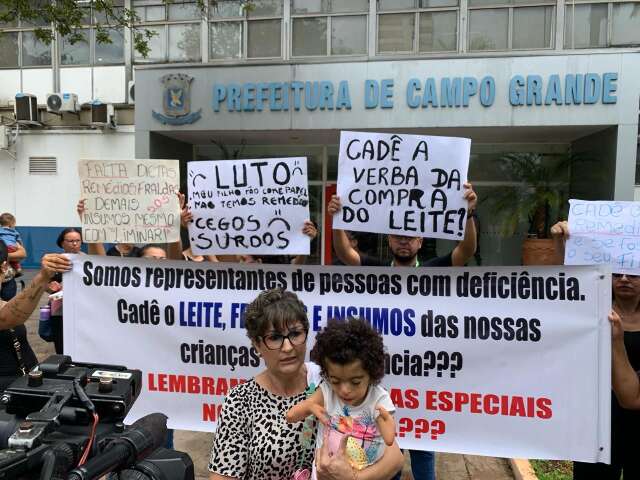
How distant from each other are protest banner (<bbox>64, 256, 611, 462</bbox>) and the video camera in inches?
61.5

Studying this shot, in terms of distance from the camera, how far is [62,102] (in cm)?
1265

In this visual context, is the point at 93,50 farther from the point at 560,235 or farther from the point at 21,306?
the point at 560,235

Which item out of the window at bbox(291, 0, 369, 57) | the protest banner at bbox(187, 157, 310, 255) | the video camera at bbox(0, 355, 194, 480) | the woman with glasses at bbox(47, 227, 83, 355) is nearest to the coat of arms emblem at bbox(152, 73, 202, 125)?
the window at bbox(291, 0, 369, 57)

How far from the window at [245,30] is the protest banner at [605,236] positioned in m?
9.29

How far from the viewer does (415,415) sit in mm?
2717

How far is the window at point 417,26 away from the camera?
998cm

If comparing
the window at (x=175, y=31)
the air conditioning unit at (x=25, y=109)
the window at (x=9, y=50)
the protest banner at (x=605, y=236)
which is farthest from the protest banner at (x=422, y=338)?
the window at (x=9, y=50)

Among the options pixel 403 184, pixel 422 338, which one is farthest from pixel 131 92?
pixel 422 338

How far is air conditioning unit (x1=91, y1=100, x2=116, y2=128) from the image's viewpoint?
12492 mm

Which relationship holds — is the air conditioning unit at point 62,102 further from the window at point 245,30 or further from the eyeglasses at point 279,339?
the eyeglasses at point 279,339

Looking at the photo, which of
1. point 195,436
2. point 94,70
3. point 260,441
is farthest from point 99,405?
point 94,70

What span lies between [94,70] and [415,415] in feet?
43.1

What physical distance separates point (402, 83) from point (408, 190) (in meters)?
7.22

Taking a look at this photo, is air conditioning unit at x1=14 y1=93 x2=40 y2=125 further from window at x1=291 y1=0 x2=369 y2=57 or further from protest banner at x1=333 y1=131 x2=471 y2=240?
protest banner at x1=333 y1=131 x2=471 y2=240
